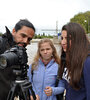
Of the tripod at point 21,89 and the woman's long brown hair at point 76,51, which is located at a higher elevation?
the woman's long brown hair at point 76,51

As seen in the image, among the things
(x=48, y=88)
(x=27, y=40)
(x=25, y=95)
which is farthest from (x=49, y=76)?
(x=25, y=95)

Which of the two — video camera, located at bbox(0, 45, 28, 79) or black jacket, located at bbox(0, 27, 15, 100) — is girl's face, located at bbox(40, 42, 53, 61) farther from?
video camera, located at bbox(0, 45, 28, 79)

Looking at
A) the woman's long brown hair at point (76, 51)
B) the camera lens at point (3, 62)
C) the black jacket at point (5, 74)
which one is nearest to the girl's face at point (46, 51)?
the black jacket at point (5, 74)

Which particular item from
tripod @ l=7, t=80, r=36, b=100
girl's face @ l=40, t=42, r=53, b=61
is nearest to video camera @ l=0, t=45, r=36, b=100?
tripod @ l=7, t=80, r=36, b=100

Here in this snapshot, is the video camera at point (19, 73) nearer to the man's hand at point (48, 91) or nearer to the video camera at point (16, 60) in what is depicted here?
the video camera at point (16, 60)

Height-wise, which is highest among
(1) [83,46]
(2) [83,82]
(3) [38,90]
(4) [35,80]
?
(1) [83,46]

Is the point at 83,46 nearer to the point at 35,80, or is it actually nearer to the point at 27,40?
the point at 27,40

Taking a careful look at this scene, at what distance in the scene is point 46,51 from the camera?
2479 millimetres

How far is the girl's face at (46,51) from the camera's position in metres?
2.46

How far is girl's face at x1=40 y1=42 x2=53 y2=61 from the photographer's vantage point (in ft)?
8.08

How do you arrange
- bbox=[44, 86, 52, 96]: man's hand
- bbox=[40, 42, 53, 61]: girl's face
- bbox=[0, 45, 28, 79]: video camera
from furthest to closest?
bbox=[40, 42, 53, 61]: girl's face, bbox=[44, 86, 52, 96]: man's hand, bbox=[0, 45, 28, 79]: video camera

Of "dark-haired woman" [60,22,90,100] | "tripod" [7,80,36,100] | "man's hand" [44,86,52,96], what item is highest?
"dark-haired woman" [60,22,90,100]

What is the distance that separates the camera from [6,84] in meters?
1.88

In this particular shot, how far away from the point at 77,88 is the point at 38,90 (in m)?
0.86
